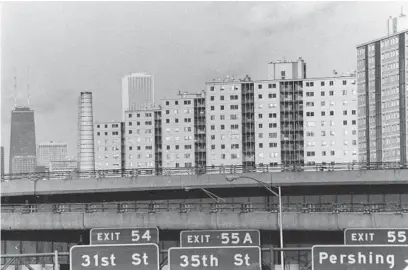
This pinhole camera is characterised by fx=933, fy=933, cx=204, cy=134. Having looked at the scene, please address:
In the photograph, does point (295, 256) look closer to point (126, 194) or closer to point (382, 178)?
point (382, 178)

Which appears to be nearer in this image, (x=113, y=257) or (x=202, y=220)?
(x=113, y=257)

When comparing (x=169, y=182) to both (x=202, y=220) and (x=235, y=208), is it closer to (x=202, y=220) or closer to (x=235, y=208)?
(x=202, y=220)

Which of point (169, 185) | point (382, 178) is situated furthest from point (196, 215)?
point (382, 178)

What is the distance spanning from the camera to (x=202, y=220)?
57812 mm

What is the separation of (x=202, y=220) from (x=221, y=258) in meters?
34.2

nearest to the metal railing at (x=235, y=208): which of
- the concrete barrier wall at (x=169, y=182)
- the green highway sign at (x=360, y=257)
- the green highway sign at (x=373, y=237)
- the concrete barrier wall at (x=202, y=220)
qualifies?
the concrete barrier wall at (x=202, y=220)

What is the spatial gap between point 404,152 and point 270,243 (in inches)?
5437

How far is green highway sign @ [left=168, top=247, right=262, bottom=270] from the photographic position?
23.6 meters

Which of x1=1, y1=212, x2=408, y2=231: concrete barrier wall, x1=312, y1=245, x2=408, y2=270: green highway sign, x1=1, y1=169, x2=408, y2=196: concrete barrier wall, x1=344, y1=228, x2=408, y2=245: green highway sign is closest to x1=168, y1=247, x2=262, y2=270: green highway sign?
x1=312, y1=245, x2=408, y2=270: green highway sign

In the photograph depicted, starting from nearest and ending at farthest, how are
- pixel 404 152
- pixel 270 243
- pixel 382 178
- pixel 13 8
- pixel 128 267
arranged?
pixel 128 267 → pixel 13 8 → pixel 270 243 → pixel 382 178 → pixel 404 152

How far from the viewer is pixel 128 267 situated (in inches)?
904

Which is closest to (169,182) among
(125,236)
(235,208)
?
(235,208)

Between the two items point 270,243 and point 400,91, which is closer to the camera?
point 270,243

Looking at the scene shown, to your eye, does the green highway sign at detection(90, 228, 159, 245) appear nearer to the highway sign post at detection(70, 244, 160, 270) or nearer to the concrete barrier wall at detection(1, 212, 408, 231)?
the highway sign post at detection(70, 244, 160, 270)
